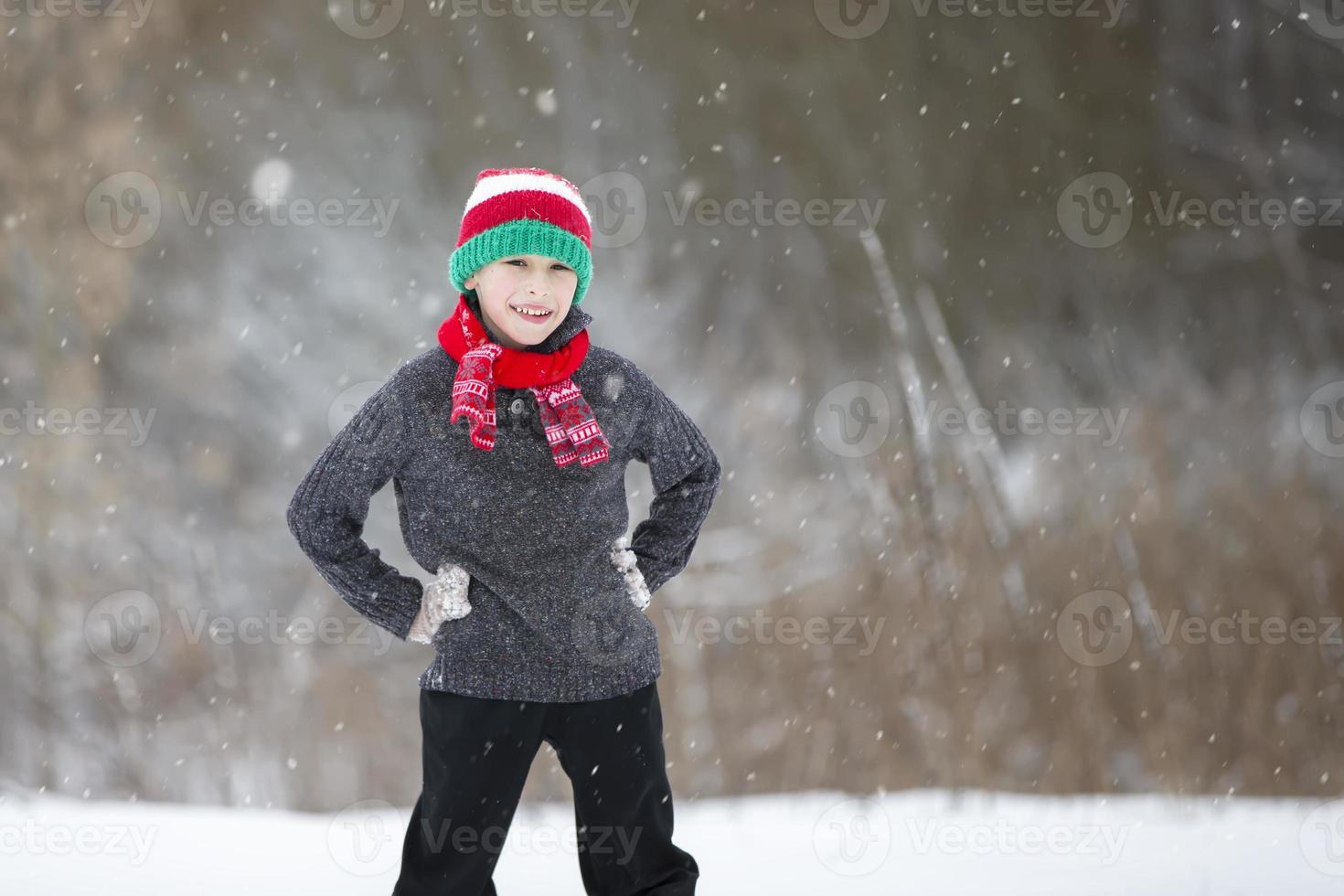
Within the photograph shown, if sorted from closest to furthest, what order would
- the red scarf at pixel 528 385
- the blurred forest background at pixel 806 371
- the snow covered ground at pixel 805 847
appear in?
the red scarf at pixel 528 385, the snow covered ground at pixel 805 847, the blurred forest background at pixel 806 371

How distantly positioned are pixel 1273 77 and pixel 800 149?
125cm

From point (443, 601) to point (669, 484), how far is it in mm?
442

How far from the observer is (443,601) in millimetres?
1669

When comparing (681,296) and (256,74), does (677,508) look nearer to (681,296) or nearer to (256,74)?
(681,296)

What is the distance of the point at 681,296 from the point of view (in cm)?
299

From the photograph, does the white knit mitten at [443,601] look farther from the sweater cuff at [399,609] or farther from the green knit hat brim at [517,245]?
the green knit hat brim at [517,245]

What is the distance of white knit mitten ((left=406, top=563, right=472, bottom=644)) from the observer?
5.47 ft

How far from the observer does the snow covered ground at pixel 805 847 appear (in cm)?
254

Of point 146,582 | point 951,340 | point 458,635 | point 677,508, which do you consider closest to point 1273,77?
point 951,340

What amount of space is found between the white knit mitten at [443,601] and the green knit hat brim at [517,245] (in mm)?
459

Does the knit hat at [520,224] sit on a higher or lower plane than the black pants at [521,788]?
higher

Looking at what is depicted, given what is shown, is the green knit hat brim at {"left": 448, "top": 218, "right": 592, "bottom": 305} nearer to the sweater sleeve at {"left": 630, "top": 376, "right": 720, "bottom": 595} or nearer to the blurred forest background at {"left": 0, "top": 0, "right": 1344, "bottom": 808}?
the sweater sleeve at {"left": 630, "top": 376, "right": 720, "bottom": 595}

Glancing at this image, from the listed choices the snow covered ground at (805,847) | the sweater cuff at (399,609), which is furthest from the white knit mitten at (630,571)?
the snow covered ground at (805,847)

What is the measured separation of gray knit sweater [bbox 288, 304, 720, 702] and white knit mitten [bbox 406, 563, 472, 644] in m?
0.01
